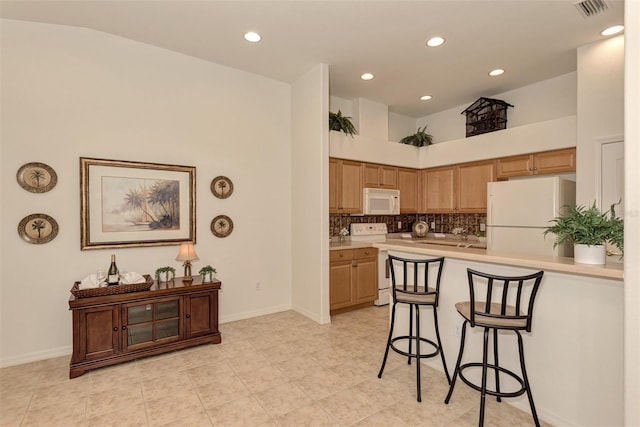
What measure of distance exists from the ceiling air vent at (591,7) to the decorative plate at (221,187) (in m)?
3.98

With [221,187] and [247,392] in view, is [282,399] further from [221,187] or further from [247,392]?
[221,187]

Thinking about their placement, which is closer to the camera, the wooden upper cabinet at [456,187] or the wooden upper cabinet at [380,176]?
the wooden upper cabinet at [456,187]

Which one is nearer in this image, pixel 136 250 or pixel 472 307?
pixel 472 307

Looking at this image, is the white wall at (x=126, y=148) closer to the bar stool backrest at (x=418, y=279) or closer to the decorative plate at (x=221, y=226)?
the decorative plate at (x=221, y=226)

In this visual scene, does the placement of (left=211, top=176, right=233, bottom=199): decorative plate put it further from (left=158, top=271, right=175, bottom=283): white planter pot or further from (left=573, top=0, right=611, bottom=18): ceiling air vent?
(left=573, top=0, right=611, bottom=18): ceiling air vent

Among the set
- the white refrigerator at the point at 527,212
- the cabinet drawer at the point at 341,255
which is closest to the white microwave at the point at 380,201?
the cabinet drawer at the point at 341,255

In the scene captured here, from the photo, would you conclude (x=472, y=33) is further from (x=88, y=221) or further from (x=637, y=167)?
(x=88, y=221)

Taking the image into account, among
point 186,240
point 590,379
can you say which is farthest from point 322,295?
point 590,379

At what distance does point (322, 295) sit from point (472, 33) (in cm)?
341

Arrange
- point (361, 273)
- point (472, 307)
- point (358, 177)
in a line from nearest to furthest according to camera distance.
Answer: point (472, 307) → point (361, 273) → point (358, 177)

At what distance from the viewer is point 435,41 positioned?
327 cm

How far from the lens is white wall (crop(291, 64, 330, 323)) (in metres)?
3.87

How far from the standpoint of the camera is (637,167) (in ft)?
4.65

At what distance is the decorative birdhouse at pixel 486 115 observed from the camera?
4625 mm
